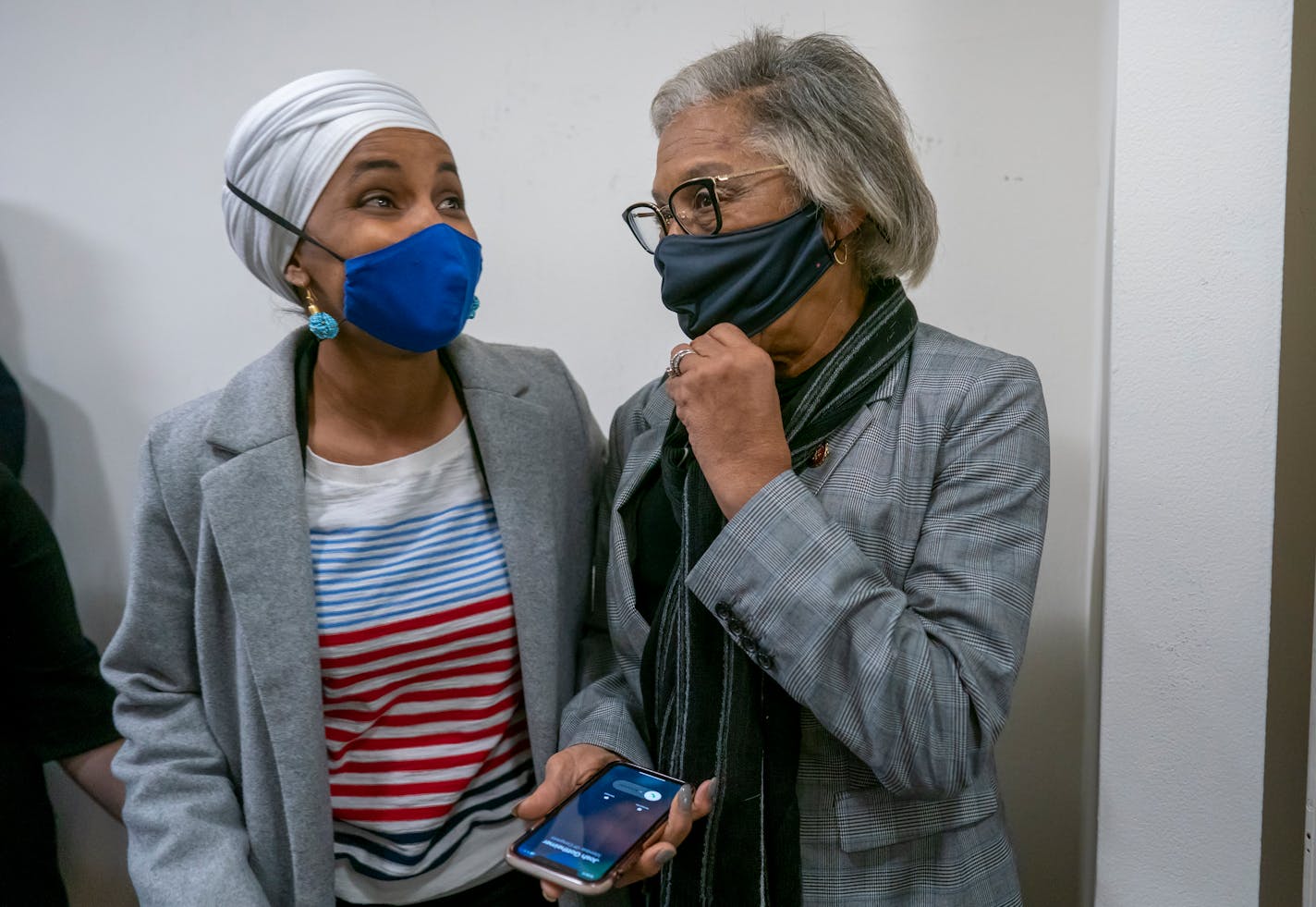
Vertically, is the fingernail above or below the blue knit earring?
below

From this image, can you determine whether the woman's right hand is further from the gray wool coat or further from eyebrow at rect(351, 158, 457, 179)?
eyebrow at rect(351, 158, 457, 179)

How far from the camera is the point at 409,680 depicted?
1.36 meters

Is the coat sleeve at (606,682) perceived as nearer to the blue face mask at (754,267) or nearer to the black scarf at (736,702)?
the black scarf at (736,702)

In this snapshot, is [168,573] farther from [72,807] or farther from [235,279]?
[72,807]

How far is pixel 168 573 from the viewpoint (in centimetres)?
137

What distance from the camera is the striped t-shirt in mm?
1336

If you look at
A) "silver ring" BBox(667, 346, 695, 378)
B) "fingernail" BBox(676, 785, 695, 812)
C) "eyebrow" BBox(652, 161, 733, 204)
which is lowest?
"fingernail" BBox(676, 785, 695, 812)

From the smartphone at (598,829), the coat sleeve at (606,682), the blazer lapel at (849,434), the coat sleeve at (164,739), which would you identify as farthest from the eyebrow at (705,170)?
the coat sleeve at (164,739)

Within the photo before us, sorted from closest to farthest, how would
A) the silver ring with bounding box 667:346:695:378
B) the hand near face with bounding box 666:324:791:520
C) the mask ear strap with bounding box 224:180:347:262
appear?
1. the hand near face with bounding box 666:324:791:520
2. the silver ring with bounding box 667:346:695:378
3. the mask ear strap with bounding box 224:180:347:262

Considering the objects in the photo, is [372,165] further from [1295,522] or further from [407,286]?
[1295,522]

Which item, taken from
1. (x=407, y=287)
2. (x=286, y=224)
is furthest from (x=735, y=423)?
(x=286, y=224)

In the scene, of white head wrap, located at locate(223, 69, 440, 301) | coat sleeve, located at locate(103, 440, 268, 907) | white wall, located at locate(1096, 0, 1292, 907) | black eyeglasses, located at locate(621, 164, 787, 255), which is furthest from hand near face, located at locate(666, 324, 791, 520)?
coat sleeve, located at locate(103, 440, 268, 907)

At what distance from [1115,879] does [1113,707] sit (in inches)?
9.8

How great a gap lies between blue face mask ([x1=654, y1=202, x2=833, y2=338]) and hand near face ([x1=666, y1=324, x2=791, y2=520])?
7 cm
